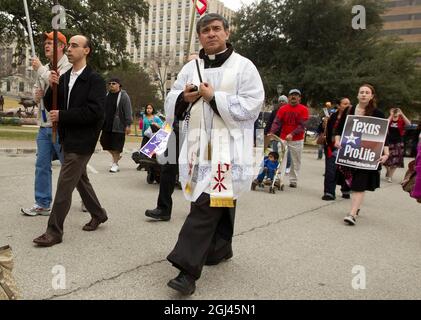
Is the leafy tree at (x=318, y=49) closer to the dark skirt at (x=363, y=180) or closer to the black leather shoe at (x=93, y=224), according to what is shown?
the dark skirt at (x=363, y=180)

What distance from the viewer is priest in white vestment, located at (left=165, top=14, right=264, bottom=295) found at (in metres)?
3.27

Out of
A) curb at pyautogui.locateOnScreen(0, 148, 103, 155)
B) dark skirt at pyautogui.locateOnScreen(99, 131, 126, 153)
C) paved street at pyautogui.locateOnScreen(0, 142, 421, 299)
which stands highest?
dark skirt at pyautogui.locateOnScreen(99, 131, 126, 153)

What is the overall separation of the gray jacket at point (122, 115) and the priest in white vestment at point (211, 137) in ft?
18.3

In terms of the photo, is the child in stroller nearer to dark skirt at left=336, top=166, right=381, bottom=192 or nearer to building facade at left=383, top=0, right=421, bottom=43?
dark skirt at left=336, top=166, right=381, bottom=192

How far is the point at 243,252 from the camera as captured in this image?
4363mm

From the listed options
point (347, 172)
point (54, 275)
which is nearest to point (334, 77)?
point (347, 172)

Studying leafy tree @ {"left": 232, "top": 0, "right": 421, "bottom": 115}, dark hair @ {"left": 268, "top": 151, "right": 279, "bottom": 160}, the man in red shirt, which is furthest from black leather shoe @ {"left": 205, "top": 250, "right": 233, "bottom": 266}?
leafy tree @ {"left": 232, "top": 0, "right": 421, "bottom": 115}

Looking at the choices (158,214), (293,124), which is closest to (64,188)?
(158,214)

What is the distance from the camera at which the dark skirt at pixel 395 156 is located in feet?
36.9

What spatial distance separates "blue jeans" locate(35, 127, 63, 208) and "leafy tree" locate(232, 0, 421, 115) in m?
23.8

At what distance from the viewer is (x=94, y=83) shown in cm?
431

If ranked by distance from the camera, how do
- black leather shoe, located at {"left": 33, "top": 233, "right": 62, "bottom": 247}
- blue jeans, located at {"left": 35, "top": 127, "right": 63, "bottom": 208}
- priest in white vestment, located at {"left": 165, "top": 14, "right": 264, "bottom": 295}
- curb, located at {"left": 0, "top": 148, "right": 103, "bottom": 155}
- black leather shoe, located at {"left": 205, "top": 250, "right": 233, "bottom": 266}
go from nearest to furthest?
priest in white vestment, located at {"left": 165, "top": 14, "right": 264, "bottom": 295}
black leather shoe, located at {"left": 205, "top": 250, "right": 233, "bottom": 266}
black leather shoe, located at {"left": 33, "top": 233, "right": 62, "bottom": 247}
blue jeans, located at {"left": 35, "top": 127, "right": 63, "bottom": 208}
curb, located at {"left": 0, "top": 148, "right": 103, "bottom": 155}

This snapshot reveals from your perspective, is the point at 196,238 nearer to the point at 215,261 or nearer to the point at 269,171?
the point at 215,261

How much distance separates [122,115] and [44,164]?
4.11 metres
